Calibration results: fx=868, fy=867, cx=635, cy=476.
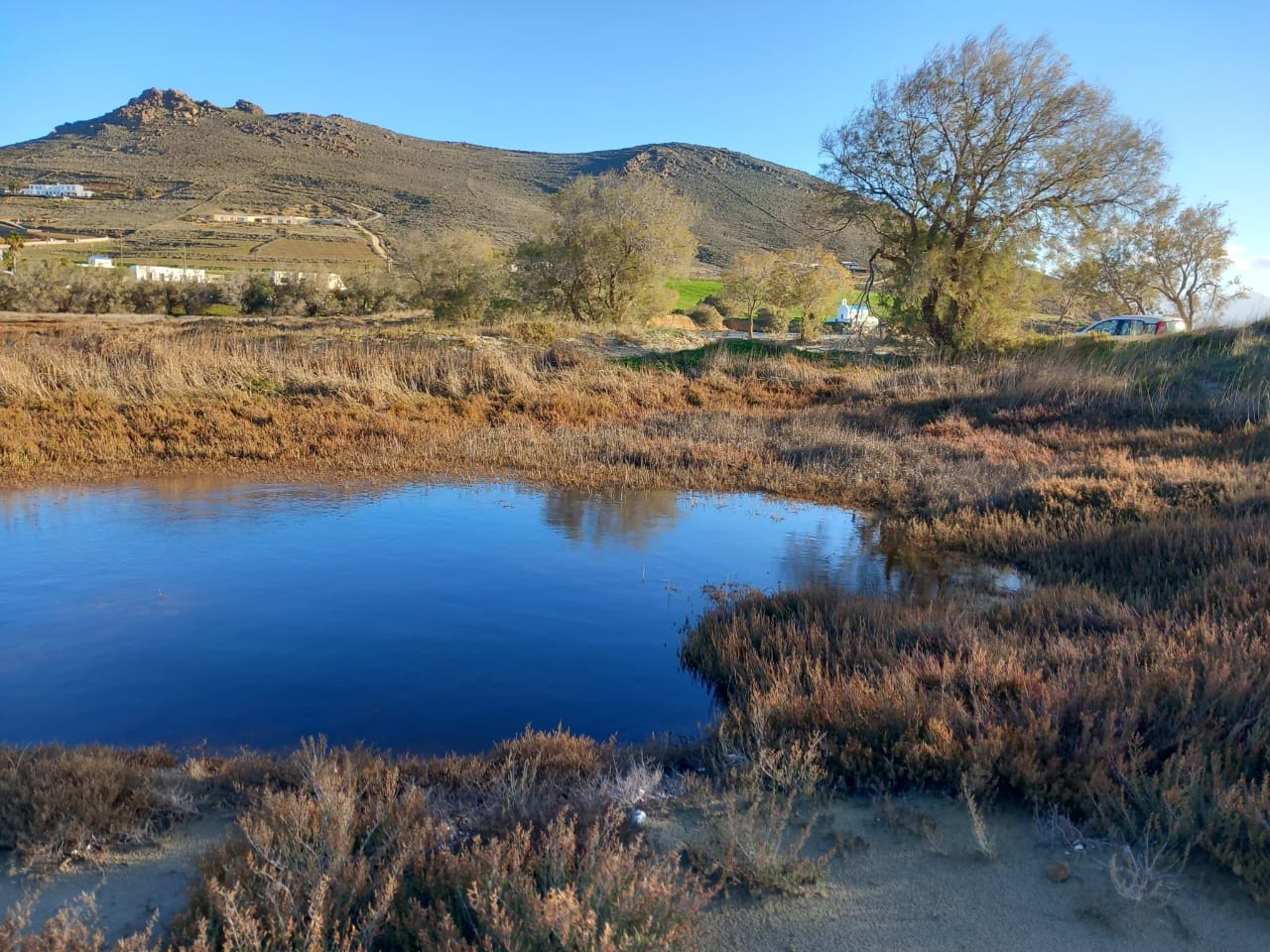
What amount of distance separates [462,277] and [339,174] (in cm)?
6430

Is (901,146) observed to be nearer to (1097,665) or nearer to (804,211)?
Result: (804,211)

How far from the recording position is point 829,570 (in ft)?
31.6

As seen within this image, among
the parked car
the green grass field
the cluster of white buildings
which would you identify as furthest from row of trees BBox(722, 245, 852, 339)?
the cluster of white buildings

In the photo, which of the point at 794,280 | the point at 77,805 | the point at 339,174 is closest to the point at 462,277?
the point at 794,280

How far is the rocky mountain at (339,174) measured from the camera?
84375mm

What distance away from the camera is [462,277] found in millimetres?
42562

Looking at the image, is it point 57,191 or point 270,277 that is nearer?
point 270,277

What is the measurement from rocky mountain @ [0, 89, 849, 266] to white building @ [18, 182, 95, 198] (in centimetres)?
181

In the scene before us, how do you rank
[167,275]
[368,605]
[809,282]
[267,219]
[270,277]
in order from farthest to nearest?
[267,219] → [167,275] → [270,277] → [809,282] → [368,605]

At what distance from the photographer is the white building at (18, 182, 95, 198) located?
275ft

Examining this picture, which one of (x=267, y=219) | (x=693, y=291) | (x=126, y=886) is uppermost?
(x=267, y=219)

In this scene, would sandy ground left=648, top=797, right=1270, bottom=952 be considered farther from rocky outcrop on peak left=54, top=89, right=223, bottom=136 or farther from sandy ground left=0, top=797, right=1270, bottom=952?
rocky outcrop on peak left=54, top=89, right=223, bottom=136

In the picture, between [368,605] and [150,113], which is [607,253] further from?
[150,113]

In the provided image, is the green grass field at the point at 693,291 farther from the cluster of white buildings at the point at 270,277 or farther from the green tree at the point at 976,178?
the green tree at the point at 976,178
